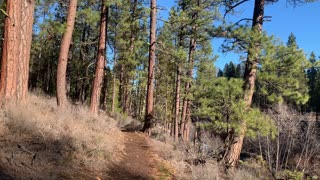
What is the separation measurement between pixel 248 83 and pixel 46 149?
4.99 metres

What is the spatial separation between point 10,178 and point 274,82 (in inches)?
246

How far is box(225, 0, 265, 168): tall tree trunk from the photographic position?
26.7 ft

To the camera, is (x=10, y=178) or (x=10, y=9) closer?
(x=10, y=178)

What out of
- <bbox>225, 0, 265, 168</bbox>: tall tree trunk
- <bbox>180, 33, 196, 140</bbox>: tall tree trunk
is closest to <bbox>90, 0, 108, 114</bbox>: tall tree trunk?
<bbox>180, 33, 196, 140</bbox>: tall tree trunk

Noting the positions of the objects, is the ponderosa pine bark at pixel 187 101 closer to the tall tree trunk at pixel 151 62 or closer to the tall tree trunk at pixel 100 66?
the tall tree trunk at pixel 151 62

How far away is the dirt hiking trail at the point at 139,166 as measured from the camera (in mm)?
7069

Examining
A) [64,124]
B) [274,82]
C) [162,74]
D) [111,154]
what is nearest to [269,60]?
[274,82]

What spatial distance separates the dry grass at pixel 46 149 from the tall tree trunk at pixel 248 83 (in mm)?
3027

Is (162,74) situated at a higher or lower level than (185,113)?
higher

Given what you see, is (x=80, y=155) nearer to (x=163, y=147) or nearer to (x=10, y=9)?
(x=10, y=9)

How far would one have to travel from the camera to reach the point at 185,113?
20828 millimetres

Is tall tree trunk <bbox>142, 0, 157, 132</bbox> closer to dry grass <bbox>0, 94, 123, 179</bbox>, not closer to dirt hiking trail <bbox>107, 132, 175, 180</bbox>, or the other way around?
dirt hiking trail <bbox>107, 132, 175, 180</bbox>

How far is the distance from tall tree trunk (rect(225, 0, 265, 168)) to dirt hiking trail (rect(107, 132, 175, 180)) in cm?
170

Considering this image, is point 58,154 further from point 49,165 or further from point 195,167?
point 195,167
